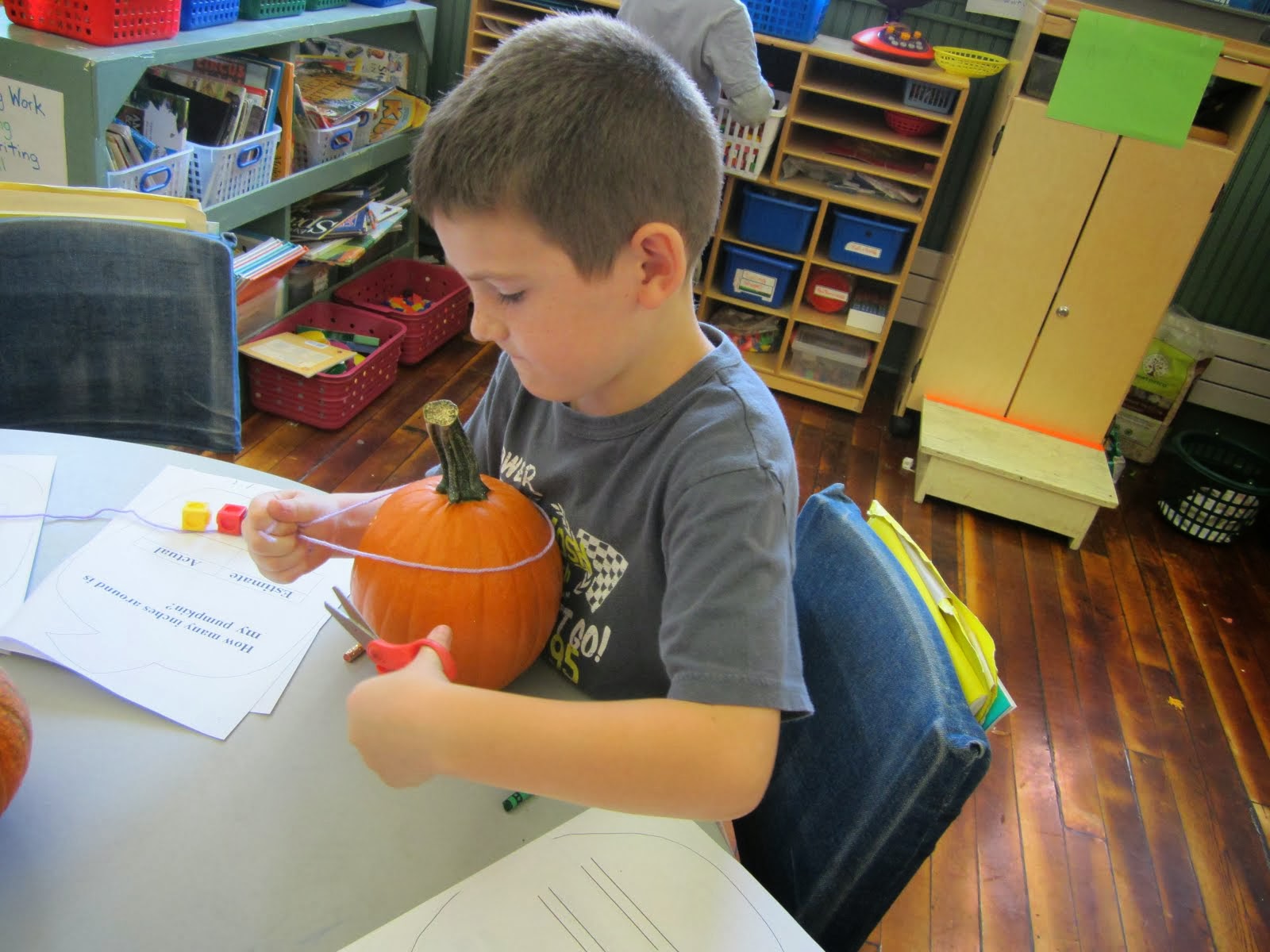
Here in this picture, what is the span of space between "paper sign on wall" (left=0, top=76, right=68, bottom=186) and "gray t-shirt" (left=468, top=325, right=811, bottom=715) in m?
1.20

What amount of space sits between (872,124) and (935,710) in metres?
2.46

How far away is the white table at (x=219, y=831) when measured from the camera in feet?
1.81

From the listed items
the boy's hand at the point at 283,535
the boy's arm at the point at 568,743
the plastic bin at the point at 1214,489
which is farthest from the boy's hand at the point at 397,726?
the plastic bin at the point at 1214,489

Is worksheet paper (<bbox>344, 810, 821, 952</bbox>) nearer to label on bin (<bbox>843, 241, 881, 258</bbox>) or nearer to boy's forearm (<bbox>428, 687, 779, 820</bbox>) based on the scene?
boy's forearm (<bbox>428, 687, 779, 820</bbox>)

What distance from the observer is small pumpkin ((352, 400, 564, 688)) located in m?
0.73

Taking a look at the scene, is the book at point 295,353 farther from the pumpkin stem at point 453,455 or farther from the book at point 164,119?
the pumpkin stem at point 453,455

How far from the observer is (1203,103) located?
2.51 metres

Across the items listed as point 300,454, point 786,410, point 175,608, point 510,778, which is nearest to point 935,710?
point 510,778

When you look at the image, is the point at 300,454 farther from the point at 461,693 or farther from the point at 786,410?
the point at 461,693

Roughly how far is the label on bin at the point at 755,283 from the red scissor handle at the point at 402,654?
2.38 m

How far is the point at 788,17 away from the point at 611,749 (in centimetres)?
244

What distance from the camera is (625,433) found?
0.78 m

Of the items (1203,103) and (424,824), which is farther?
(1203,103)

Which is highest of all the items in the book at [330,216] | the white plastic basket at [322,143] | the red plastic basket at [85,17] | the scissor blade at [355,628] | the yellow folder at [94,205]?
the red plastic basket at [85,17]
